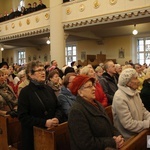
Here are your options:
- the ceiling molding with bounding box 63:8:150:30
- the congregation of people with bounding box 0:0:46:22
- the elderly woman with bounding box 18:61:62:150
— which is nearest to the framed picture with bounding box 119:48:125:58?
the ceiling molding with bounding box 63:8:150:30

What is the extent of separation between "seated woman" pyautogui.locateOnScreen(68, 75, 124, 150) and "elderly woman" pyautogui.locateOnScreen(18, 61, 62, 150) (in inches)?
27.6

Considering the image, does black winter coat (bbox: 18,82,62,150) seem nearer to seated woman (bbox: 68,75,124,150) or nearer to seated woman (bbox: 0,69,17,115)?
seated woman (bbox: 68,75,124,150)

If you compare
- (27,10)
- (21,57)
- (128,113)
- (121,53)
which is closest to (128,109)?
(128,113)

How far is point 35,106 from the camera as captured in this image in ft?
8.96

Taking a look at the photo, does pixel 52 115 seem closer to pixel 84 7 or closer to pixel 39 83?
pixel 39 83

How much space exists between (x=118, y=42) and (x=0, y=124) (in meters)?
10.8

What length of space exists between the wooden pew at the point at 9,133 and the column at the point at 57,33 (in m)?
6.73

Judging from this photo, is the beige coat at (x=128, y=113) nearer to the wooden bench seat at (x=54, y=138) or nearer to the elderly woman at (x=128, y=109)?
the elderly woman at (x=128, y=109)

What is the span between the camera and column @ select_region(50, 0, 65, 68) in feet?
33.7

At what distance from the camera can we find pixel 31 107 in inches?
107

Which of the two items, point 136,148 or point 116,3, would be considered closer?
point 136,148

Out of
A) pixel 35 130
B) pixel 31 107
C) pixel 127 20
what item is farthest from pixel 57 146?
pixel 127 20

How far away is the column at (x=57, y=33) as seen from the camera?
1027 cm

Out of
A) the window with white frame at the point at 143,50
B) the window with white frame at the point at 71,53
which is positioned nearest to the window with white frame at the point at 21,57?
the window with white frame at the point at 71,53
